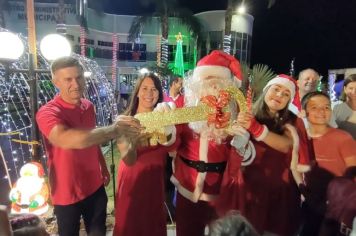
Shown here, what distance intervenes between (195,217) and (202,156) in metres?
0.55

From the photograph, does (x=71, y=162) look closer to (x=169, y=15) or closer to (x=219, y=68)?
(x=219, y=68)

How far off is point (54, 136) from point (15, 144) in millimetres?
7643

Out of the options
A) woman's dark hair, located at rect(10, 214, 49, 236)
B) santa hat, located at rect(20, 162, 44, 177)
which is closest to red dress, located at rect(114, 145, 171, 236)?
woman's dark hair, located at rect(10, 214, 49, 236)

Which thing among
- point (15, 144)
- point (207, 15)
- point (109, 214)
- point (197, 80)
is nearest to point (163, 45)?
point (207, 15)

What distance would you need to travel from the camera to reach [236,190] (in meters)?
3.09

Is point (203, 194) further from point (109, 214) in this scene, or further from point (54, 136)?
point (109, 214)

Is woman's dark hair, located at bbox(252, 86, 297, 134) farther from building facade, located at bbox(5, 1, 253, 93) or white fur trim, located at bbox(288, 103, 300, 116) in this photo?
building facade, located at bbox(5, 1, 253, 93)

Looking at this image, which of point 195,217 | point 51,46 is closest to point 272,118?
point 195,217

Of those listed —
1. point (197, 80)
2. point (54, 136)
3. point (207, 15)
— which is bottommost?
point (54, 136)

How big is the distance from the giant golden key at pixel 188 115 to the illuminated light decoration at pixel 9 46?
244cm

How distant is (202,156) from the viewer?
9.92 feet

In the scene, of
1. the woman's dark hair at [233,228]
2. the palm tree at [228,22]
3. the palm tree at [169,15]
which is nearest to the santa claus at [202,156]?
the woman's dark hair at [233,228]

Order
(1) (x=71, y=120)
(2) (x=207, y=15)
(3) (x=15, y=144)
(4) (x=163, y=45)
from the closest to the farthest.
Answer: (1) (x=71, y=120) → (3) (x=15, y=144) → (4) (x=163, y=45) → (2) (x=207, y=15)

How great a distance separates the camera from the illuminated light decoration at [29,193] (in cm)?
403
